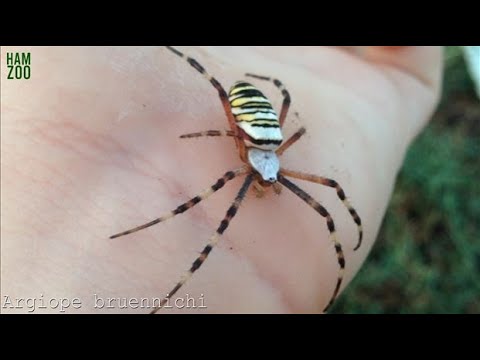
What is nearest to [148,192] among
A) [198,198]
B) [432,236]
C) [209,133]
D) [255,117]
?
[198,198]

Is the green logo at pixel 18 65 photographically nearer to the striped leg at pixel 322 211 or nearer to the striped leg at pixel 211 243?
the striped leg at pixel 211 243

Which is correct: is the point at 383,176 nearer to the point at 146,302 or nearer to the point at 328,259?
the point at 328,259

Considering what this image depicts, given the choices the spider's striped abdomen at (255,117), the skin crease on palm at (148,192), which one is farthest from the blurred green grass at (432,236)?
the spider's striped abdomen at (255,117)

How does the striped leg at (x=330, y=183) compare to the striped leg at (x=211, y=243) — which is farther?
the striped leg at (x=330, y=183)

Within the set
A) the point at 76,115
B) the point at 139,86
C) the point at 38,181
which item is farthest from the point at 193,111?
the point at 38,181

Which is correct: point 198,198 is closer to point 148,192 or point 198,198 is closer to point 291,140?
point 148,192

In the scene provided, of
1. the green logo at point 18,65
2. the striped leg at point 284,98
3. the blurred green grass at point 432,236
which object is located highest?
the green logo at point 18,65
